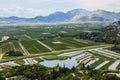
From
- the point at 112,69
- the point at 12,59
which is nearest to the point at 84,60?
the point at 112,69

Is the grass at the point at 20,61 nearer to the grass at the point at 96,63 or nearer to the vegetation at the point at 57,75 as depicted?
the vegetation at the point at 57,75

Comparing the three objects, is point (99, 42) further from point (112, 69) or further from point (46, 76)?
point (46, 76)

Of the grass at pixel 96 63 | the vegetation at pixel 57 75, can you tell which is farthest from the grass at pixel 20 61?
the grass at pixel 96 63

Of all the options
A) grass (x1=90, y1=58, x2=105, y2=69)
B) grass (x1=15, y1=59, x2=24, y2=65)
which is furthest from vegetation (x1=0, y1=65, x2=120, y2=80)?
grass (x1=15, y1=59, x2=24, y2=65)

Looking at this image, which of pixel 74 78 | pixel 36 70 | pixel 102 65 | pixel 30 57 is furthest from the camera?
pixel 30 57

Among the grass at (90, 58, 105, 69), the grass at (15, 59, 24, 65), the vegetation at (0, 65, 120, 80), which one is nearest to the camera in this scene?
the vegetation at (0, 65, 120, 80)

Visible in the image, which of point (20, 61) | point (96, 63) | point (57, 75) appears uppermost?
point (57, 75)

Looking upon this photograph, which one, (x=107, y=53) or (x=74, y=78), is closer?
(x=74, y=78)

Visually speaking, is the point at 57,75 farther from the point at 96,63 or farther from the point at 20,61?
the point at 20,61

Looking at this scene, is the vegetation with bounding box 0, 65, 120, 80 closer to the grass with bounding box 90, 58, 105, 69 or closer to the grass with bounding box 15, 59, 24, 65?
the grass with bounding box 90, 58, 105, 69

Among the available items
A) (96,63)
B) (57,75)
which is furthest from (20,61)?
(57,75)

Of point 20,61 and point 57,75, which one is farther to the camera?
point 20,61
